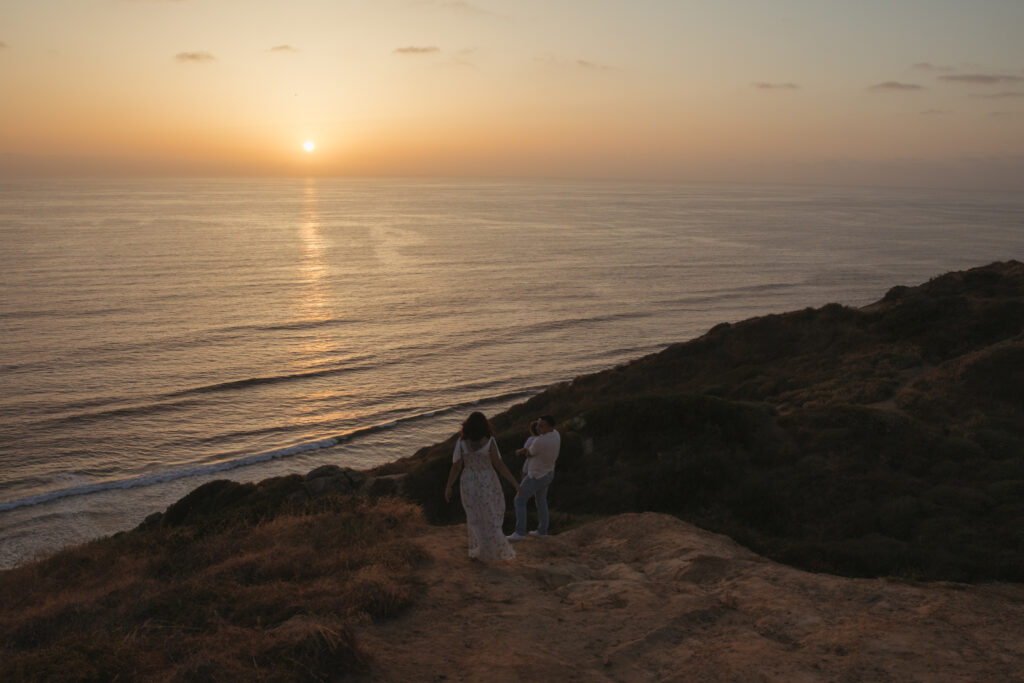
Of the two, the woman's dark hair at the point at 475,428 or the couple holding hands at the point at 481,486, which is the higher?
the woman's dark hair at the point at 475,428

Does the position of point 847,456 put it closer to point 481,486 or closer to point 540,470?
point 540,470

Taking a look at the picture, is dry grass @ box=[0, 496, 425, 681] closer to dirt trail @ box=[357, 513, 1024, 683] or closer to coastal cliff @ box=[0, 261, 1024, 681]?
coastal cliff @ box=[0, 261, 1024, 681]

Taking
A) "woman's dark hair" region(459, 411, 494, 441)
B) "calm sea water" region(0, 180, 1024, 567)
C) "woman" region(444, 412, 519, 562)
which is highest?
"woman's dark hair" region(459, 411, 494, 441)

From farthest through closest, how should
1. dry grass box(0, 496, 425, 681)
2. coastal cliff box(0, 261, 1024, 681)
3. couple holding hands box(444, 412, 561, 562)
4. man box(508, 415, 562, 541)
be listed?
man box(508, 415, 562, 541)
couple holding hands box(444, 412, 561, 562)
coastal cliff box(0, 261, 1024, 681)
dry grass box(0, 496, 425, 681)

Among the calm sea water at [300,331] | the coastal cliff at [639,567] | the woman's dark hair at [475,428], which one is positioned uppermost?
the woman's dark hair at [475,428]

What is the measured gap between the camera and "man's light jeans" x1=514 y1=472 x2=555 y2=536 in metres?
12.2

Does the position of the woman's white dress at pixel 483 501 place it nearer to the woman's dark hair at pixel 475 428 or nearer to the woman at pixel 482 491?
the woman at pixel 482 491

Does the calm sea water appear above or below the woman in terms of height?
below

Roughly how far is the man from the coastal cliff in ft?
1.69

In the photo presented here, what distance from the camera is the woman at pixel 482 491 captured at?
10367 millimetres

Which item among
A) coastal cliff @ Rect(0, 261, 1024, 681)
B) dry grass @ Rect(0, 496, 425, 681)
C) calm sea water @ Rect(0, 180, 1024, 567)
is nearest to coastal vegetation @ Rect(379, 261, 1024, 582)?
coastal cliff @ Rect(0, 261, 1024, 681)

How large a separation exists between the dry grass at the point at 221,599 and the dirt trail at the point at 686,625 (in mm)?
622

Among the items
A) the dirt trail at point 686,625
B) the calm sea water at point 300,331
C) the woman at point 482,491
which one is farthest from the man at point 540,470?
the calm sea water at point 300,331

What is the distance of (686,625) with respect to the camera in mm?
8578
